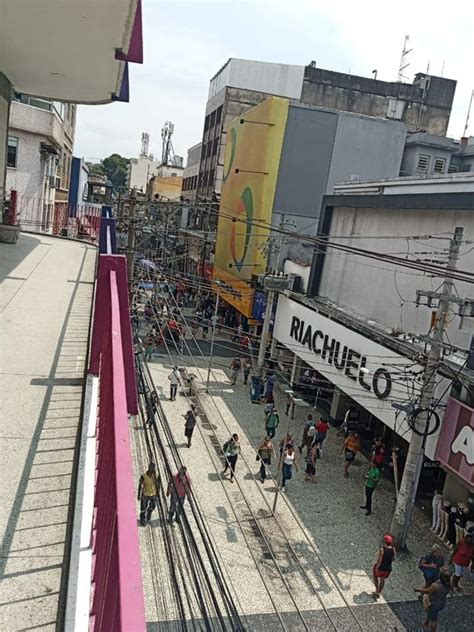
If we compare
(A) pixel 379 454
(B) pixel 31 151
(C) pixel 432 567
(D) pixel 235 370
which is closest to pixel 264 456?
(A) pixel 379 454

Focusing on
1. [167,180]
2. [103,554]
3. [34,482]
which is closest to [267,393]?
[34,482]

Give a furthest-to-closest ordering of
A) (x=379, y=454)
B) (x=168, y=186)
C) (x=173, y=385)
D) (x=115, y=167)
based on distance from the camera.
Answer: (x=115, y=167), (x=168, y=186), (x=173, y=385), (x=379, y=454)

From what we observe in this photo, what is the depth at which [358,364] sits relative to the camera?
15.4m

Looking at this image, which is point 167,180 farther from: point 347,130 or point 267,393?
point 267,393

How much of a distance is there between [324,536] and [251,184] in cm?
2001

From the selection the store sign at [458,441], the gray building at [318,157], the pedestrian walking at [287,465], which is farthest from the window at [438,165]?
the pedestrian walking at [287,465]

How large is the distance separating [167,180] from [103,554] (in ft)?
251

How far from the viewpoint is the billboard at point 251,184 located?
2602 centimetres

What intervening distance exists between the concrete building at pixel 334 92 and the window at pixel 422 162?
9687 millimetres

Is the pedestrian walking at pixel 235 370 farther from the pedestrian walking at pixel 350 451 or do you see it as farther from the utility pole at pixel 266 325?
the pedestrian walking at pixel 350 451

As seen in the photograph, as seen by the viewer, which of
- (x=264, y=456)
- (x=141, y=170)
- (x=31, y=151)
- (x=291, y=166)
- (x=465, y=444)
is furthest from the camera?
(x=141, y=170)

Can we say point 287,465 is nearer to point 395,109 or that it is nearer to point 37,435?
point 37,435

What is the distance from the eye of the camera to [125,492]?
1.64 m

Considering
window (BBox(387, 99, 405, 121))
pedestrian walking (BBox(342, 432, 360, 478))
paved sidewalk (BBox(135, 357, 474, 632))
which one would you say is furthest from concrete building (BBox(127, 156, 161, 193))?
pedestrian walking (BBox(342, 432, 360, 478))
